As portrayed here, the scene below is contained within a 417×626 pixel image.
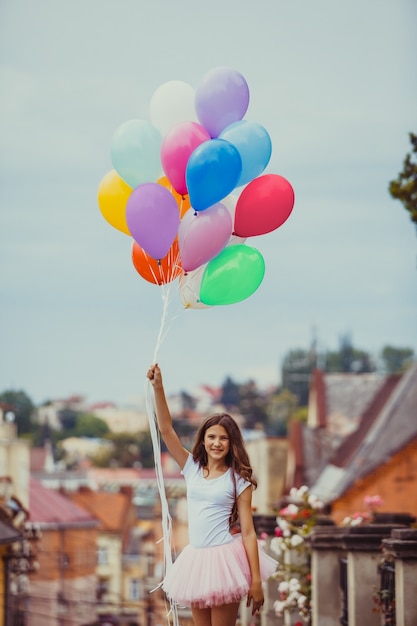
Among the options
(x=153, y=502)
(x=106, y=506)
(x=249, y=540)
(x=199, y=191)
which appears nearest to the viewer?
(x=249, y=540)

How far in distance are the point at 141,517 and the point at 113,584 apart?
27.2 meters

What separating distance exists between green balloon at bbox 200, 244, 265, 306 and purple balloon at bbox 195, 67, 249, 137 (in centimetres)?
89

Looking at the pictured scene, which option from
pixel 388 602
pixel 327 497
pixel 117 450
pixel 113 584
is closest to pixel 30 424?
pixel 117 450

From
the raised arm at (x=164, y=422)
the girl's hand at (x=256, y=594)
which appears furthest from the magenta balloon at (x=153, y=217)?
the girl's hand at (x=256, y=594)

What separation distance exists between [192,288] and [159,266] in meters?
0.26

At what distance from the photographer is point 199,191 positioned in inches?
307

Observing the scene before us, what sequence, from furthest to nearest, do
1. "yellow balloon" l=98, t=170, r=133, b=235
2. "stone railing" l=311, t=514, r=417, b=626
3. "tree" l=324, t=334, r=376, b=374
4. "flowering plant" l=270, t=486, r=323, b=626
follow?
"tree" l=324, t=334, r=376, b=374, "flowering plant" l=270, t=486, r=323, b=626, "yellow balloon" l=98, t=170, r=133, b=235, "stone railing" l=311, t=514, r=417, b=626

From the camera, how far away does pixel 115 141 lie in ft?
27.6

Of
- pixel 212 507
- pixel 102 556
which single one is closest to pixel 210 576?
pixel 212 507

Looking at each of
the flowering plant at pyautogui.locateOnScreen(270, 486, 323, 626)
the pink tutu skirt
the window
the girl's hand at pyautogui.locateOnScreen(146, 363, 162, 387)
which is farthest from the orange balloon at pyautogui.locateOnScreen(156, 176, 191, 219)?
the window

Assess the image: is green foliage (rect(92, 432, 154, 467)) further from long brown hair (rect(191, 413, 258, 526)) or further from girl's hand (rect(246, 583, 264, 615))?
girl's hand (rect(246, 583, 264, 615))

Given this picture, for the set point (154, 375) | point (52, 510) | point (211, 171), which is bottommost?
point (52, 510)

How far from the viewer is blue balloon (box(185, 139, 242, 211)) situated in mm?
7691

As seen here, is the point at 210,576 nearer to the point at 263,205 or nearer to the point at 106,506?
the point at 263,205
